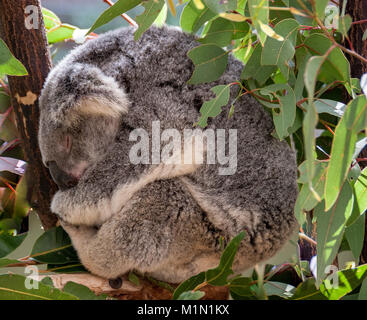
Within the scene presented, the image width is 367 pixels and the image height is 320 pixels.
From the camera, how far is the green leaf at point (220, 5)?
1.74 m

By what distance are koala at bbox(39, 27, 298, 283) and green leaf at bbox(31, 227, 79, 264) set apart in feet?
0.40

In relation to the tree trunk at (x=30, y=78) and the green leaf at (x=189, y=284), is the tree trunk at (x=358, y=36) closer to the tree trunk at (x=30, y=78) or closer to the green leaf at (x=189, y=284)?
the green leaf at (x=189, y=284)

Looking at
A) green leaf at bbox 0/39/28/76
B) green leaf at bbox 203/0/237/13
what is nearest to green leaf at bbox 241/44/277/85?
green leaf at bbox 203/0/237/13

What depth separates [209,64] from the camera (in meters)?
2.15

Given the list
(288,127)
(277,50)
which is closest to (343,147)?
(288,127)

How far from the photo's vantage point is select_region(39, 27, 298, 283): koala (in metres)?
2.13

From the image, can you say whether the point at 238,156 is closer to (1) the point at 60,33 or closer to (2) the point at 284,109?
(2) the point at 284,109

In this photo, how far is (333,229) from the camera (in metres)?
1.73

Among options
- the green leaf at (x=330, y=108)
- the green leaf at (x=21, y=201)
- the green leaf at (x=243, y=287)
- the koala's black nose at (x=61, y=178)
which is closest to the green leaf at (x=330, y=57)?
the green leaf at (x=330, y=108)

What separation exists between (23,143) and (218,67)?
41.8 inches

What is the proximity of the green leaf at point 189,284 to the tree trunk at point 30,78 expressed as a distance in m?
0.86

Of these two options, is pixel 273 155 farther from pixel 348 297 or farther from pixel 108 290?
pixel 108 290

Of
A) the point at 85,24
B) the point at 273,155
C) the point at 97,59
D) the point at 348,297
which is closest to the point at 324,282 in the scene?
the point at 348,297

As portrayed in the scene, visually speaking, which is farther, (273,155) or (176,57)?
(176,57)
